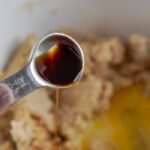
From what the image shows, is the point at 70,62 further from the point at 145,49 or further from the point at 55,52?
the point at 145,49

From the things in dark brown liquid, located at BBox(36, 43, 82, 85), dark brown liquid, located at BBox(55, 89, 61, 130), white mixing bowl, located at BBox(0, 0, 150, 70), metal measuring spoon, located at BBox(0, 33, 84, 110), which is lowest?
dark brown liquid, located at BBox(55, 89, 61, 130)

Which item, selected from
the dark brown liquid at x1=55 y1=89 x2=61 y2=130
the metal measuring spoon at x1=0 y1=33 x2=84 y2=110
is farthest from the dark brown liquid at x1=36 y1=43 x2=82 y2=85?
the dark brown liquid at x1=55 y1=89 x2=61 y2=130

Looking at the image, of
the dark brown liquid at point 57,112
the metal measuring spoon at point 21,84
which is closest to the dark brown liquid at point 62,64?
the metal measuring spoon at point 21,84

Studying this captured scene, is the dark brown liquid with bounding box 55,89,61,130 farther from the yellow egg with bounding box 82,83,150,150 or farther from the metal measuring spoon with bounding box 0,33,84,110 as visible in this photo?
the metal measuring spoon with bounding box 0,33,84,110

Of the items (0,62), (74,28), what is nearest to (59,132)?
(0,62)

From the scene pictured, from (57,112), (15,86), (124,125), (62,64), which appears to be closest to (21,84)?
(15,86)

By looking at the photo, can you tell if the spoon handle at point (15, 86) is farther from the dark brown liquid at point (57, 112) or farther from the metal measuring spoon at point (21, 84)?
the dark brown liquid at point (57, 112)
